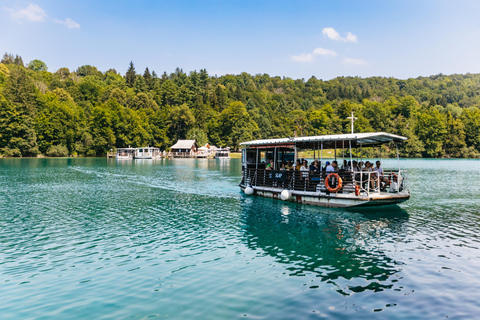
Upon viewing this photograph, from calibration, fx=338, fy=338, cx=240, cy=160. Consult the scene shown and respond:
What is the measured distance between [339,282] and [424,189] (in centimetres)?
2941

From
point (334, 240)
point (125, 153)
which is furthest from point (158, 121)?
point (334, 240)

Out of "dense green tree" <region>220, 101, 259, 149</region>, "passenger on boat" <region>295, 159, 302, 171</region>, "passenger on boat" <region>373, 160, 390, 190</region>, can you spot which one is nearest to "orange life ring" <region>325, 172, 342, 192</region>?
"passenger on boat" <region>373, 160, 390, 190</region>

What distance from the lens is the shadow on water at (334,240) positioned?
1135 centimetres

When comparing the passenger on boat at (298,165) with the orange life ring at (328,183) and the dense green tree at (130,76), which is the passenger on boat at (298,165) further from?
the dense green tree at (130,76)

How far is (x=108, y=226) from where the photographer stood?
60.3ft

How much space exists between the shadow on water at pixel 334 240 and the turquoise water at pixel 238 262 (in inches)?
2.2

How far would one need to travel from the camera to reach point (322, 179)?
23.5 metres

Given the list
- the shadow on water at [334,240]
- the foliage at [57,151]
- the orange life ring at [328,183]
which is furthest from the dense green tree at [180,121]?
the orange life ring at [328,183]

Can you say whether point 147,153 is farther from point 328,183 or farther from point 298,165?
point 328,183

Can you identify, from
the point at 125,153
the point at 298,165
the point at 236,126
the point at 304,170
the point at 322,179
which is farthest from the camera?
the point at 236,126

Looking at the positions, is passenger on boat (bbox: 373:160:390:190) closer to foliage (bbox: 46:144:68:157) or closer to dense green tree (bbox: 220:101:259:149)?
foliage (bbox: 46:144:68:157)

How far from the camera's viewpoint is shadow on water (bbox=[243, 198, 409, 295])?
1135cm

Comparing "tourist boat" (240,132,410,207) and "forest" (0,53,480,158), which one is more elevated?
"forest" (0,53,480,158)

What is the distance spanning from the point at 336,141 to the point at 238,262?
1366cm
